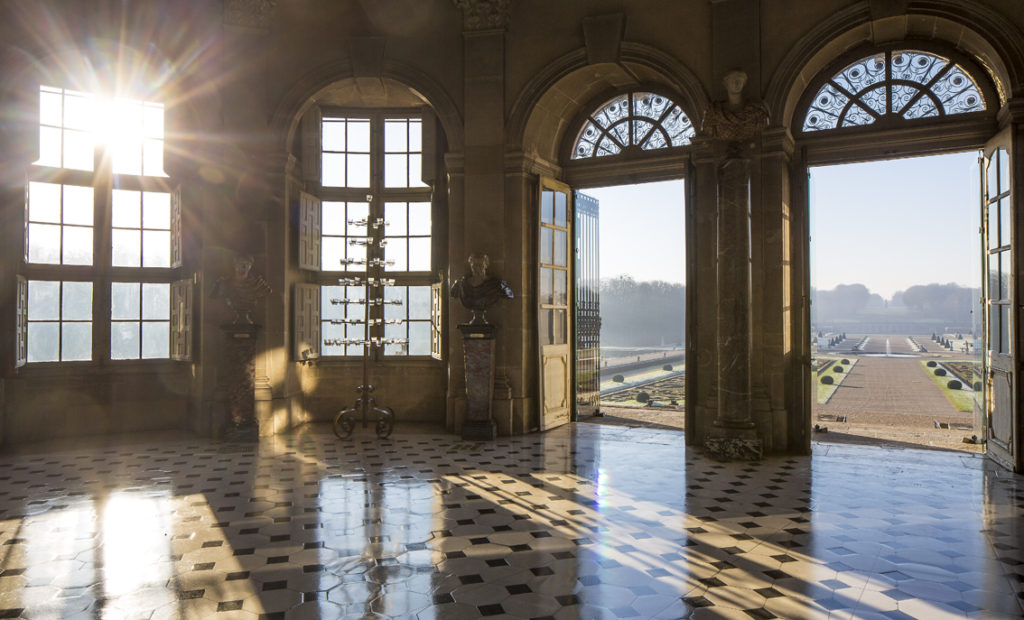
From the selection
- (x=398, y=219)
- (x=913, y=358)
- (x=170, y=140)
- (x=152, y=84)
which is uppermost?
(x=152, y=84)

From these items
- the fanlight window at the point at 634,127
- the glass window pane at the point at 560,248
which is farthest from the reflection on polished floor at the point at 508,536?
the fanlight window at the point at 634,127

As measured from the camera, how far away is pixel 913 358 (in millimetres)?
33844

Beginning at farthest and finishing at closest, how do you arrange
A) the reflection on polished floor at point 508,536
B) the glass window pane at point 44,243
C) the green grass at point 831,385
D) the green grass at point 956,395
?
the green grass at point 831,385
the green grass at point 956,395
the glass window pane at point 44,243
the reflection on polished floor at point 508,536

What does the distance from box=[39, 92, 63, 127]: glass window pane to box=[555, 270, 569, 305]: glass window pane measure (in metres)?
6.33

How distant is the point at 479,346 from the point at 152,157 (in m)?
4.80

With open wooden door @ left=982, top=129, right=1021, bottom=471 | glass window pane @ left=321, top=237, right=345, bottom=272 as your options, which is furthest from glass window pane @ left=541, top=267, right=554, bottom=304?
open wooden door @ left=982, top=129, right=1021, bottom=471

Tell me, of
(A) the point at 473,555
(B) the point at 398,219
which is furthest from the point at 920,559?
(B) the point at 398,219

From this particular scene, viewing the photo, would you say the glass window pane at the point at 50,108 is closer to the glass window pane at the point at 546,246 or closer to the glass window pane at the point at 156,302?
the glass window pane at the point at 156,302

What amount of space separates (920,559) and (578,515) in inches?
83.0

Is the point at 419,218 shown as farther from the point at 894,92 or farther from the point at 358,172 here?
the point at 894,92

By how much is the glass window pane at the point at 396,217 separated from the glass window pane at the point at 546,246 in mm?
2022

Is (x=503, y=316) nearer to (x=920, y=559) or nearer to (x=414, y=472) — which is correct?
(x=414, y=472)

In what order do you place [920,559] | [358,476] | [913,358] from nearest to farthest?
[920,559] < [358,476] < [913,358]

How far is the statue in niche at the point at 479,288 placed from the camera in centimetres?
820
